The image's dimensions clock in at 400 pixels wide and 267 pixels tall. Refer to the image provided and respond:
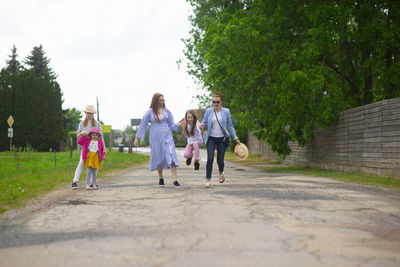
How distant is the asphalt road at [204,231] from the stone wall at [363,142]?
14.5ft

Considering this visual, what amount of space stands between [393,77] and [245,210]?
32.5 ft

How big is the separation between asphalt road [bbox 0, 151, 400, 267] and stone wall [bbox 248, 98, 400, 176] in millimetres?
4428

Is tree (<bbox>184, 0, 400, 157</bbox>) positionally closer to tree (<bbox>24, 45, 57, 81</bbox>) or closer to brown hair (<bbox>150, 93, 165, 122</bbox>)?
brown hair (<bbox>150, 93, 165, 122</bbox>)

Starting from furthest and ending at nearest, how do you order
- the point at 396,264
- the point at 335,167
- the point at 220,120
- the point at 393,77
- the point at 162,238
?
the point at 335,167 → the point at 393,77 → the point at 220,120 → the point at 162,238 → the point at 396,264

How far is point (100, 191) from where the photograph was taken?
845 cm

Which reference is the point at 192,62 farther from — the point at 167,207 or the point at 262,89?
the point at 167,207

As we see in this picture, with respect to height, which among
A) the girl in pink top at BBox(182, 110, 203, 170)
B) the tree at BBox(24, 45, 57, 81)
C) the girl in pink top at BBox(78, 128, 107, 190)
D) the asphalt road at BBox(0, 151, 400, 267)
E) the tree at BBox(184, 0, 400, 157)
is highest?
the tree at BBox(24, 45, 57, 81)

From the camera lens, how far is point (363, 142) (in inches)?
523

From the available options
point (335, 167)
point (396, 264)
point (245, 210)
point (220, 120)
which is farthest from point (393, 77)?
point (396, 264)

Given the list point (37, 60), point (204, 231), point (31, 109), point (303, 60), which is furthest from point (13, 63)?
point (204, 231)

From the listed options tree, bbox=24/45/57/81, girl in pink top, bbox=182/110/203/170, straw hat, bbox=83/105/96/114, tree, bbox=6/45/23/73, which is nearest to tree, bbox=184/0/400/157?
girl in pink top, bbox=182/110/203/170

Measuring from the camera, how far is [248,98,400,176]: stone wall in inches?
448

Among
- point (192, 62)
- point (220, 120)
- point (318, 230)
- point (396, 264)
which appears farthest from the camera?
point (192, 62)

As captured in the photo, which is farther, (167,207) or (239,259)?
(167,207)
